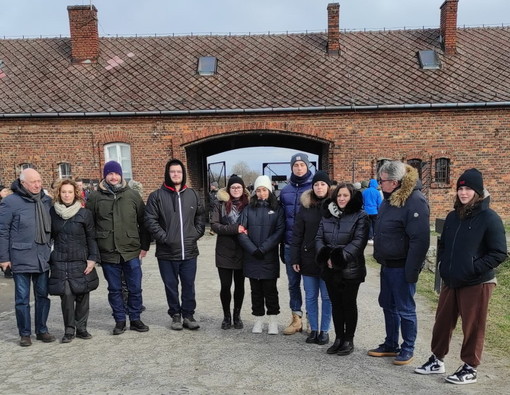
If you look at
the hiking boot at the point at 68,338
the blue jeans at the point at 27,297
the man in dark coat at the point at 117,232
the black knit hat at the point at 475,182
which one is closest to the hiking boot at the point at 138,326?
the man in dark coat at the point at 117,232

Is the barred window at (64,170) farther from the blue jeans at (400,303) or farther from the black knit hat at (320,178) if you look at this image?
the blue jeans at (400,303)

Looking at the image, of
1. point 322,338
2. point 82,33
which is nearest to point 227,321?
point 322,338

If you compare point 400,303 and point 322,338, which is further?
point 322,338

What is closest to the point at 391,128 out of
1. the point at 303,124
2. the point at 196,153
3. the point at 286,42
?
the point at 303,124

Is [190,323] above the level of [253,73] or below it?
below

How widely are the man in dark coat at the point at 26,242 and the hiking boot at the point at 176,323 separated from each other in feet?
4.24

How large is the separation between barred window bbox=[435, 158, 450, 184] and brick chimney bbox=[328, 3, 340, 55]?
5254 millimetres

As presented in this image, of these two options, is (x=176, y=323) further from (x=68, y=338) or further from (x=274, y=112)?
(x=274, y=112)

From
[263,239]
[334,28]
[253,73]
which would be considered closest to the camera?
[263,239]

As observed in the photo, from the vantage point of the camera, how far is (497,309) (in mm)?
5551

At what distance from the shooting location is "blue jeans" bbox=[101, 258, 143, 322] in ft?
15.5

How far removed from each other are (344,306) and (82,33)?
14.5 meters

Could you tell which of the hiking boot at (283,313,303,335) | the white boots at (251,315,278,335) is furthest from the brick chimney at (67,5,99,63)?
the hiking boot at (283,313,303,335)

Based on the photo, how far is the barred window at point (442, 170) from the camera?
13.6 metres
